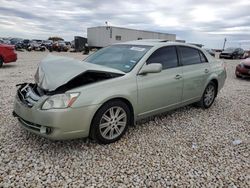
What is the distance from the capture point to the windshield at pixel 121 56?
138 inches

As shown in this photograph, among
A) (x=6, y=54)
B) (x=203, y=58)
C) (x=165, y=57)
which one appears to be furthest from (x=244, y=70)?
(x=6, y=54)

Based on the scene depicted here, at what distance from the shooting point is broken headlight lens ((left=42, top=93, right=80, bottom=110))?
268 cm

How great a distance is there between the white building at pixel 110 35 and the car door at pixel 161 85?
2678 centimetres

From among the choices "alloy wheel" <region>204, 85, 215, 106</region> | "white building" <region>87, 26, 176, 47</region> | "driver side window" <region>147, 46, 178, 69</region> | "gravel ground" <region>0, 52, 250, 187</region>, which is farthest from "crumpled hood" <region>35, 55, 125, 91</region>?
"white building" <region>87, 26, 176, 47</region>

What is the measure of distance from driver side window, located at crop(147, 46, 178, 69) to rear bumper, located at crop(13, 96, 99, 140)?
4.71 feet

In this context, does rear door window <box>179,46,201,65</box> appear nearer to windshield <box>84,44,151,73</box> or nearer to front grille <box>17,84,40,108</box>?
Result: windshield <box>84,44,151,73</box>

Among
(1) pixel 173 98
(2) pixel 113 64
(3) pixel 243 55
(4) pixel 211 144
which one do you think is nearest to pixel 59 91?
(2) pixel 113 64

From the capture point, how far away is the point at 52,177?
2414 mm

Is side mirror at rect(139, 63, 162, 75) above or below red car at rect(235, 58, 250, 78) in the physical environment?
above

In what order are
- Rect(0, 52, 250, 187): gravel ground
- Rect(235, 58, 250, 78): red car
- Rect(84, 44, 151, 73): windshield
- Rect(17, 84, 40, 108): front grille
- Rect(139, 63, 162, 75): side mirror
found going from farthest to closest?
Rect(235, 58, 250, 78): red car < Rect(84, 44, 151, 73): windshield < Rect(139, 63, 162, 75): side mirror < Rect(17, 84, 40, 108): front grille < Rect(0, 52, 250, 187): gravel ground

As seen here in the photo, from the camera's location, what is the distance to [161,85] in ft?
12.0

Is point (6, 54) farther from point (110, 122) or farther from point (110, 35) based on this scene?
point (110, 35)

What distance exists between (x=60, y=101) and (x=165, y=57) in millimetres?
2105

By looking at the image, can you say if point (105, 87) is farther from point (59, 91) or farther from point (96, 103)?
point (59, 91)
